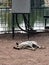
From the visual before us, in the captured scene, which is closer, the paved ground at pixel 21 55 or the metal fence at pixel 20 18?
the paved ground at pixel 21 55

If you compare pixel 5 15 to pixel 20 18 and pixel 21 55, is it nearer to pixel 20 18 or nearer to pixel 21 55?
pixel 20 18

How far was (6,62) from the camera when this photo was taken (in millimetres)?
5398

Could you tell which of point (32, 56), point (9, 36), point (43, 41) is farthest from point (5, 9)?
point (32, 56)

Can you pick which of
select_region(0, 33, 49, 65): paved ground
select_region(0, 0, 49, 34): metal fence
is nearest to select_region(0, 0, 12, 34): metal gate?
select_region(0, 0, 49, 34): metal fence

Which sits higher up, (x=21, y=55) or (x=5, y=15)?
(x=5, y=15)

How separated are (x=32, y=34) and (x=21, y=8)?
1252mm

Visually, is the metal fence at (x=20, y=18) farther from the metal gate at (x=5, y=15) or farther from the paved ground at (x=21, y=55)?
the paved ground at (x=21, y=55)

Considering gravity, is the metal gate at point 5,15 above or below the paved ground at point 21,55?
above

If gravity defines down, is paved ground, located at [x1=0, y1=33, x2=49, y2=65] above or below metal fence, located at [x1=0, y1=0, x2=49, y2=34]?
below

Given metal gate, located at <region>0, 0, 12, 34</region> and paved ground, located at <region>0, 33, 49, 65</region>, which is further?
metal gate, located at <region>0, 0, 12, 34</region>

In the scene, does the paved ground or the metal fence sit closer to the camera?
the paved ground

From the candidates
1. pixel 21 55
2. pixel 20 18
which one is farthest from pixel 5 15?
pixel 21 55

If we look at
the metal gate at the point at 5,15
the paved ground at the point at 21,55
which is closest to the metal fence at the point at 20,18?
the metal gate at the point at 5,15

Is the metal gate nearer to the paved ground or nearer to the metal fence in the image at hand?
the metal fence
